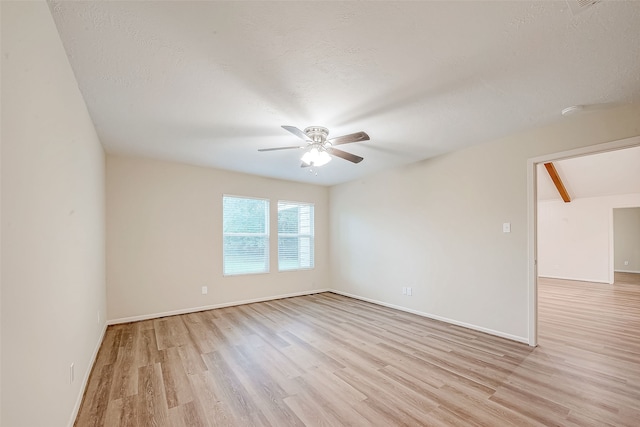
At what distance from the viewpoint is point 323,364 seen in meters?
2.63

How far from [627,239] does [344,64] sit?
39.0 ft

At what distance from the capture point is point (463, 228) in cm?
374

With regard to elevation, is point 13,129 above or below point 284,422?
above

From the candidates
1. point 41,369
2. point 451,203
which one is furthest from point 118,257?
point 451,203

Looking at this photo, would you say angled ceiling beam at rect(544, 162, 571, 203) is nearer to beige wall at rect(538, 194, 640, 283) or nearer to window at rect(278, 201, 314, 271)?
beige wall at rect(538, 194, 640, 283)

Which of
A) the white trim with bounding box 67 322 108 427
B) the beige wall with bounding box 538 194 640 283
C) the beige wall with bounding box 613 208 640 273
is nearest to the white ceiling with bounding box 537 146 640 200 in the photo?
the beige wall with bounding box 538 194 640 283

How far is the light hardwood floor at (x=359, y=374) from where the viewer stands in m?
Result: 1.89

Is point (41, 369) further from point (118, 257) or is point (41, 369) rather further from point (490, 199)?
point (490, 199)

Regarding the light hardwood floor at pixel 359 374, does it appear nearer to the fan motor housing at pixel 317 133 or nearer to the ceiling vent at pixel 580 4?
the fan motor housing at pixel 317 133

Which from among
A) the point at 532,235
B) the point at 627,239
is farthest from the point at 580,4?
the point at 627,239

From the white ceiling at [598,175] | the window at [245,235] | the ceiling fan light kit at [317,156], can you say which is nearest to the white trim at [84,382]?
the window at [245,235]

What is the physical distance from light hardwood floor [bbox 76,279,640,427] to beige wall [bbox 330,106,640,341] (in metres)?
0.47

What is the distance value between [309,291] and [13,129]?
521cm

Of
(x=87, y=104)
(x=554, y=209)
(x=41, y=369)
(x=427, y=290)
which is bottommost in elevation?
(x=427, y=290)
